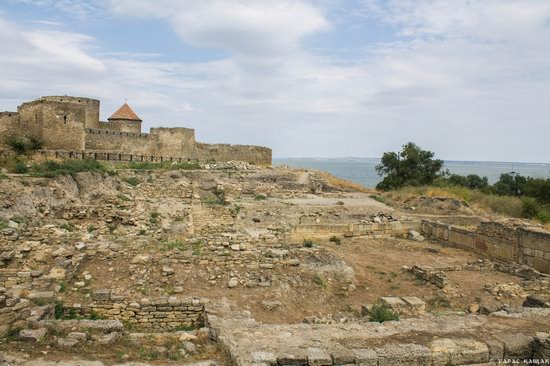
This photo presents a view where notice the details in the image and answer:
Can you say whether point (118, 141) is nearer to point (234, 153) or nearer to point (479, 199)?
point (234, 153)

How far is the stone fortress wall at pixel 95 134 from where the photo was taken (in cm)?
2366

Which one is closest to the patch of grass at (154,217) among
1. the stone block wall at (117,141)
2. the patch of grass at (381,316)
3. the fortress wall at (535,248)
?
the patch of grass at (381,316)

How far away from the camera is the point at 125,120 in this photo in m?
30.9

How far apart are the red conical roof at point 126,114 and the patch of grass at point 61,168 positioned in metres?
10.6

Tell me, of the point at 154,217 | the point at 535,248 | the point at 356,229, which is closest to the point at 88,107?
the point at 154,217

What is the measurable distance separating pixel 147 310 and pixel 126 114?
86.9 ft

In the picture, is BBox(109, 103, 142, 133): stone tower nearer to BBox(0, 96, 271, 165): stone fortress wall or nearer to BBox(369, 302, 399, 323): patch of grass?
BBox(0, 96, 271, 165): stone fortress wall

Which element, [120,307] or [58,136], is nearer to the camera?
[120,307]

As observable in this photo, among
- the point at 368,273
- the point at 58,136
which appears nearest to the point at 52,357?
the point at 368,273

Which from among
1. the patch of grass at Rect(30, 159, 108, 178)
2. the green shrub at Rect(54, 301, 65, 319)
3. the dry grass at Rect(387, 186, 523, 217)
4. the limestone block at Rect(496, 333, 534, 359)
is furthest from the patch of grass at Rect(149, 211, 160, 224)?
the dry grass at Rect(387, 186, 523, 217)

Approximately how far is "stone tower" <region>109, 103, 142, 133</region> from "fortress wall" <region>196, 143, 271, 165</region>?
4.69 metres

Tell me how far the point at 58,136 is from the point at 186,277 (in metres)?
18.5

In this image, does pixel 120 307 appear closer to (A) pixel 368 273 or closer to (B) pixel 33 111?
(A) pixel 368 273

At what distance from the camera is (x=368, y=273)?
1238 cm
